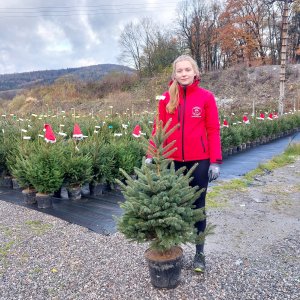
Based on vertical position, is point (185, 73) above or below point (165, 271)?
above

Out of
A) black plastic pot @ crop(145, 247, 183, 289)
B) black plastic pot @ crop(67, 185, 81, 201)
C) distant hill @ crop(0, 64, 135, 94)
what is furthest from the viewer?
distant hill @ crop(0, 64, 135, 94)

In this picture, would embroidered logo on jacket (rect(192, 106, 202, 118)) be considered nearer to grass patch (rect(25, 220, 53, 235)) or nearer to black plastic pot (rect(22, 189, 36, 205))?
grass patch (rect(25, 220, 53, 235))

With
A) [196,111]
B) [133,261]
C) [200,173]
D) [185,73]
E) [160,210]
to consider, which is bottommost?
[133,261]

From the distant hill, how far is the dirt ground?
32.0 metres

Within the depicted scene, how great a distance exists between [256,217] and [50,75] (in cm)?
3790

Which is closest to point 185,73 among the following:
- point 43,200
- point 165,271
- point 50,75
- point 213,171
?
point 213,171

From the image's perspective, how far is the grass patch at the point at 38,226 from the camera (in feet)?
13.3

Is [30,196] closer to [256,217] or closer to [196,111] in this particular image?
[256,217]

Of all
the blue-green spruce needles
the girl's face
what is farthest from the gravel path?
the girl's face

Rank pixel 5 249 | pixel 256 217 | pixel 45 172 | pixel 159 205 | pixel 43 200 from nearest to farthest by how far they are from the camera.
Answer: pixel 159 205
pixel 5 249
pixel 256 217
pixel 45 172
pixel 43 200

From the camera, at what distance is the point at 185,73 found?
264 cm

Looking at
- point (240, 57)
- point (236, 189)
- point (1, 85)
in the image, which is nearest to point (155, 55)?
point (240, 57)

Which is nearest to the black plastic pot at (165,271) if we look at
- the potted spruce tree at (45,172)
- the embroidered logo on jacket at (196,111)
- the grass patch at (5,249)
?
the embroidered logo on jacket at (196,111)

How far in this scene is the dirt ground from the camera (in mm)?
3556
